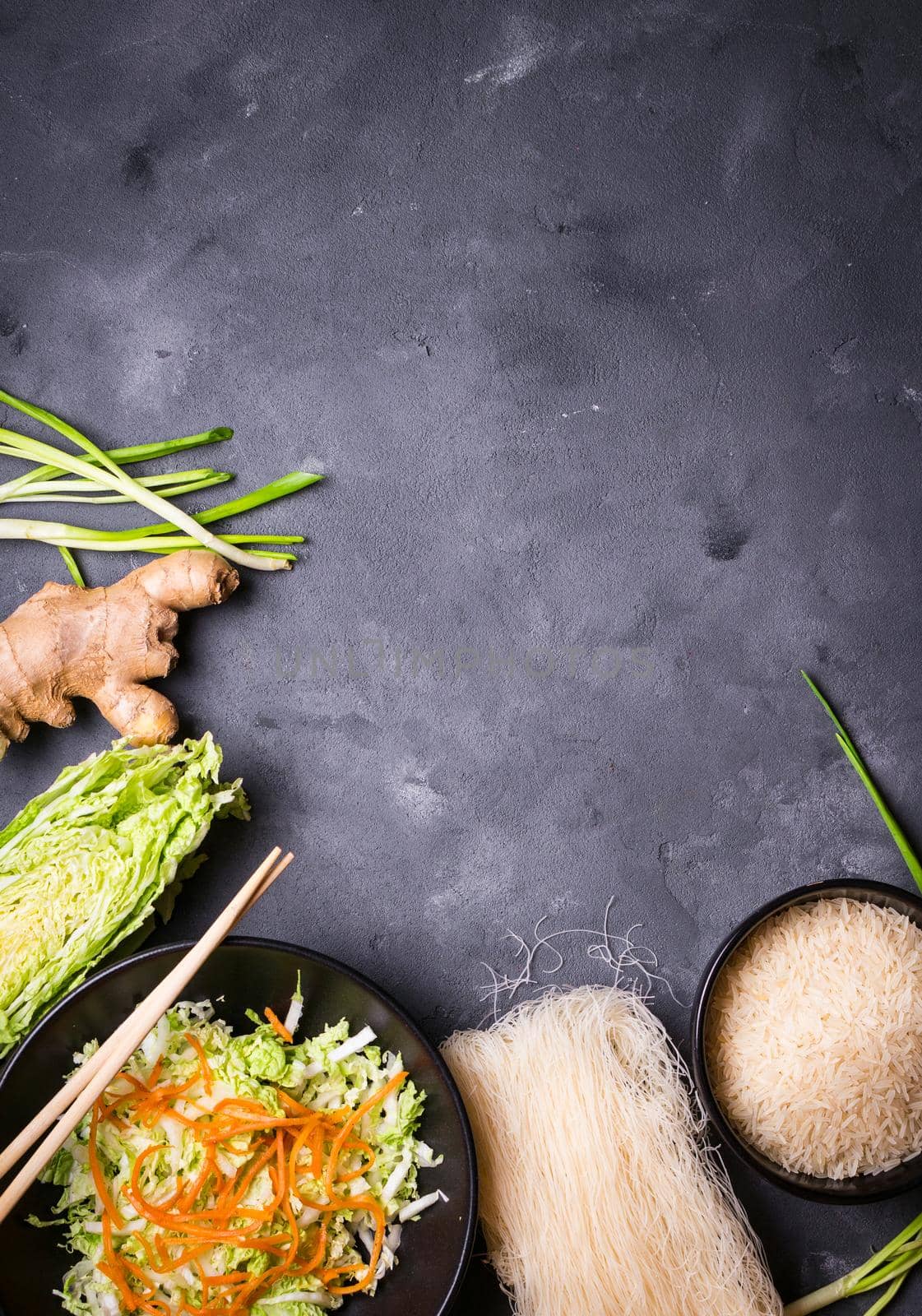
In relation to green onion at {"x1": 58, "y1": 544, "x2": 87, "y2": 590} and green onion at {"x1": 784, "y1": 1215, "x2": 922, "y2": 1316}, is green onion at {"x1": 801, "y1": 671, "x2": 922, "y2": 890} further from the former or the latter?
green onion at {"x1": 58, "y1": 544, "x2": 87, "y2": 590}

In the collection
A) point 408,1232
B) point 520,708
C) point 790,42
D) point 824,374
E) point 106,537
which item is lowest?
point 408,1232

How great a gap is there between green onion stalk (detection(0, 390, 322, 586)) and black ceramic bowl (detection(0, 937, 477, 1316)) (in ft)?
3.09

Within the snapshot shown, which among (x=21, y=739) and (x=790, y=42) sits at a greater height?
(x=790, y=42)

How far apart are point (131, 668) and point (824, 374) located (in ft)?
6.04

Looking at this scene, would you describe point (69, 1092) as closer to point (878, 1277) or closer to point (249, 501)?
point (249, 501)

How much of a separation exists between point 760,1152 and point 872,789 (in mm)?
862

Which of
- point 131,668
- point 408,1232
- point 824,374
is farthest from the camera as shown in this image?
point 824,374

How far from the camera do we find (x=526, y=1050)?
7.58ft

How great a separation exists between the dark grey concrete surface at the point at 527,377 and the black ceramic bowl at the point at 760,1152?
226 mm

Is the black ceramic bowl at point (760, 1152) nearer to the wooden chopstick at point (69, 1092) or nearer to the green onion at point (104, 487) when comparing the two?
the wooden chopstick at point (69, 1092)

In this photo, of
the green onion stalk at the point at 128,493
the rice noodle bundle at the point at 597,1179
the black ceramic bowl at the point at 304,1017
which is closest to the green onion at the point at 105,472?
the green onion stalk at the point at 128,493

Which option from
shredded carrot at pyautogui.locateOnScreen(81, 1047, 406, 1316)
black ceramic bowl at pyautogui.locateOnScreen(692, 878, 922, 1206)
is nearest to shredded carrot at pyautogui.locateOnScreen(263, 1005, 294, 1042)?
shredded carrot at pyautogui.locateOnScreen(81, 1047, 406, 1316)

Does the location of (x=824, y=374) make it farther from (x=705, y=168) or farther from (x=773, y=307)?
(x=705, y=168)

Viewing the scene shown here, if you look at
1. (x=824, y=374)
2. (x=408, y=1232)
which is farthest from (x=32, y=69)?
(x=408, y=1232)
